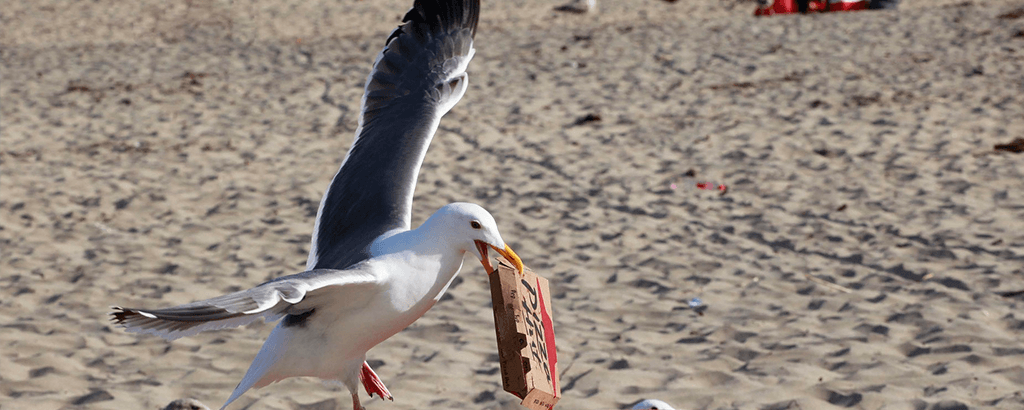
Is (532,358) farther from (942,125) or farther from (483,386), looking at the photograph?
(942,125)

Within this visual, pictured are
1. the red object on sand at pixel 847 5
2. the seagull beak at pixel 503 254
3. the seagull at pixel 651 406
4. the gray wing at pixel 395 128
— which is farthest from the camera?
the red object on sand at pixel 847 5

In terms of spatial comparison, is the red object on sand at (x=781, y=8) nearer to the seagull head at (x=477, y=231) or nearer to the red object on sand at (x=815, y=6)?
the red object on sand at (x=815, y=6)

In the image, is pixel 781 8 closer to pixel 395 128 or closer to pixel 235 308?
pixel 395 128

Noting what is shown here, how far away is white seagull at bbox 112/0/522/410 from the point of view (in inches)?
86.1

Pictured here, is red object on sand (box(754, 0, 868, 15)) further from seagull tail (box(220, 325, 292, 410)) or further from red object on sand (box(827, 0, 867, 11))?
seagull tail (box(220, 325, 292, 410))

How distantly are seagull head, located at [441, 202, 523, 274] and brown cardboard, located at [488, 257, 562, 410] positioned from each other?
12 centimetres

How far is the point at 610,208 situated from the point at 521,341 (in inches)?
168

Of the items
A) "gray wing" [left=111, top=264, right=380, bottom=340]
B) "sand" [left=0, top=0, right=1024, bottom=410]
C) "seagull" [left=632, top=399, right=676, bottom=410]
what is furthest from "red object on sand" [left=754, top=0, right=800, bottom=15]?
"gray wing" [left=111, top=264, right=380, bottom=340]

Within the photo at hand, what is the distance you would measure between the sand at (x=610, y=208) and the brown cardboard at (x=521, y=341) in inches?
56.7

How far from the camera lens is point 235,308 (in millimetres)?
2076

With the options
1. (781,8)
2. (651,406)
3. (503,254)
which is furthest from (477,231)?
(781,8)

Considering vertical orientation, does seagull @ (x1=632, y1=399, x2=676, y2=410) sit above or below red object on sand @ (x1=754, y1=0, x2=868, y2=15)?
below

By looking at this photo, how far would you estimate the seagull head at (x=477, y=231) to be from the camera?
241cm

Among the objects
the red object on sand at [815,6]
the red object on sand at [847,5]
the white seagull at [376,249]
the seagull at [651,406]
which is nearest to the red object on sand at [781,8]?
the red object on sand at [815,6]
